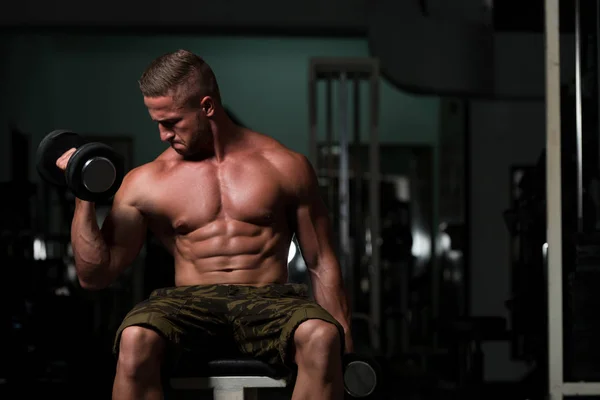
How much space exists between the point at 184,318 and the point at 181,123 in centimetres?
46

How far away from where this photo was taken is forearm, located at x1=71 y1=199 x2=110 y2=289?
218 centimetres

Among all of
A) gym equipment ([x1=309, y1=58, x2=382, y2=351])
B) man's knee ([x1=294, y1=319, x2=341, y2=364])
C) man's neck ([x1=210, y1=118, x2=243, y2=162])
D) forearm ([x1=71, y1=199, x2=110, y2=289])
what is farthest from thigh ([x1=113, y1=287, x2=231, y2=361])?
gym equipment ([x1=309, y1=58, x2=382, y2=351])

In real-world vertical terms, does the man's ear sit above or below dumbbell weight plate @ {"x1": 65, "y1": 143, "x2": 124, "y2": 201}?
above

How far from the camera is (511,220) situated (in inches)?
168

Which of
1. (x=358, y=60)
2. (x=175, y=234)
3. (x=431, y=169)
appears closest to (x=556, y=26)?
(x=175, y=234)

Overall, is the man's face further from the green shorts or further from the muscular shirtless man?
the green shorts

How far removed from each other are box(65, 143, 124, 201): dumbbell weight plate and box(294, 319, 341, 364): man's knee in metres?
0.53

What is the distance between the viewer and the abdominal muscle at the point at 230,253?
230 cm

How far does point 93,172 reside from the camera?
2072mm

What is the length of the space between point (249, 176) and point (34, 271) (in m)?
2.68

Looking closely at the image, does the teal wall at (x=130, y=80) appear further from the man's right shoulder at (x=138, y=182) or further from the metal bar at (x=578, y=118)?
the man's right shoulder at (x=138, y=182)

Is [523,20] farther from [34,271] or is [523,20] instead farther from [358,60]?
[34,271]

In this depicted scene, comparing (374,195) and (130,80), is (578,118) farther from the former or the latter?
(130,80)

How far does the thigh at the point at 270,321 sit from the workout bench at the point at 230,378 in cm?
3
